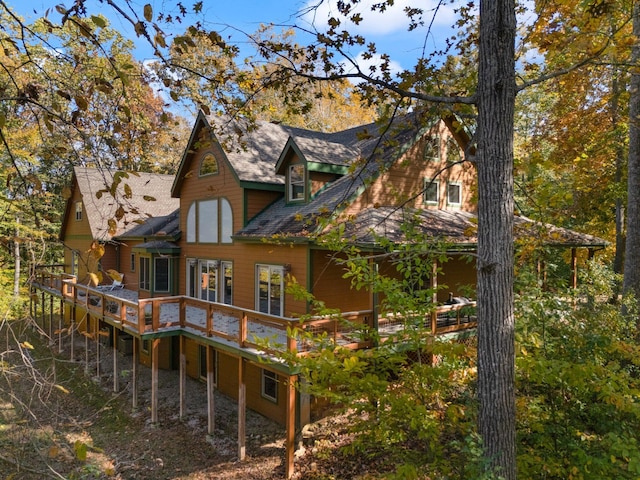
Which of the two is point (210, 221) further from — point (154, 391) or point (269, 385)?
point (269, 385)

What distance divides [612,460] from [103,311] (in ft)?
50.7

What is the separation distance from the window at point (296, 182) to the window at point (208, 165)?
3185 millimetres

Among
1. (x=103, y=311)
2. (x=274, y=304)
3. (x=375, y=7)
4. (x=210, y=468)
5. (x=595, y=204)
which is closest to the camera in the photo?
(x=375, y=7)

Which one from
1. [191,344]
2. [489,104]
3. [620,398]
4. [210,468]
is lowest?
[210,468]

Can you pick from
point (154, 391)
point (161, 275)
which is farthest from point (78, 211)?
point (154, 391)

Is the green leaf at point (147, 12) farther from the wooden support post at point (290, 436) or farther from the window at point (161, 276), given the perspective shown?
the window at point (161, 276)

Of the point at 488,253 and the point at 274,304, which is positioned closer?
the point at 488,253

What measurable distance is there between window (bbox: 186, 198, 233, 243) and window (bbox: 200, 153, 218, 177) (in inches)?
40.9

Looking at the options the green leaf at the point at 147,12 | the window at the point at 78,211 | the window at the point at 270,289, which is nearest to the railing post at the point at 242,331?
the window at the point at 270,289

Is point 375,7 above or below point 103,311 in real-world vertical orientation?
above

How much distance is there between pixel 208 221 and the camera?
51.7 ft

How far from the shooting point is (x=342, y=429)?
36.2 feet

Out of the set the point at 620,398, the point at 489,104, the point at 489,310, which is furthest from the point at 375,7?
the point at 620,398

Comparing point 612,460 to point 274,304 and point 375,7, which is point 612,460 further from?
point 274,304
